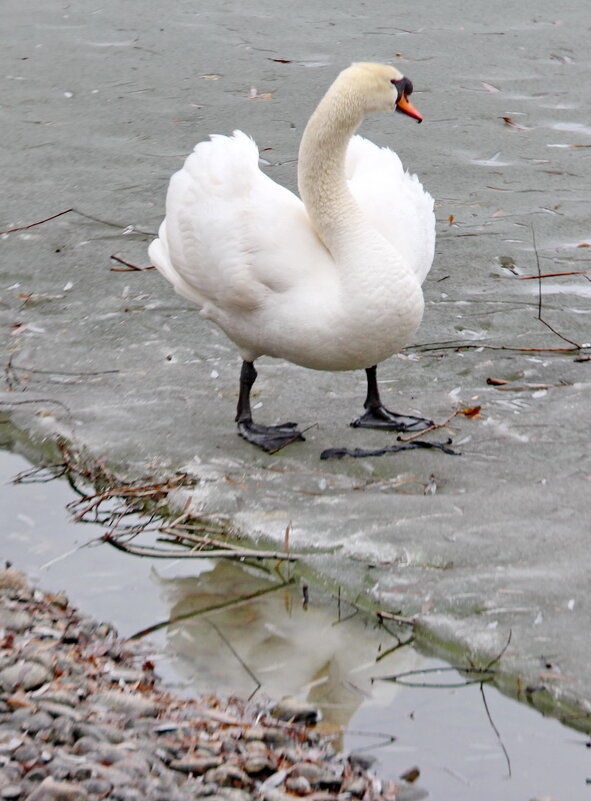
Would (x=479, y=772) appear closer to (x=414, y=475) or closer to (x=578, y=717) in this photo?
(x=578, y=717)

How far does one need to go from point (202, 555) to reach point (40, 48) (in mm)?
7724

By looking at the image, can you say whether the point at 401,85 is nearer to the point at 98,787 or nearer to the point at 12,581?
the point at 12,581

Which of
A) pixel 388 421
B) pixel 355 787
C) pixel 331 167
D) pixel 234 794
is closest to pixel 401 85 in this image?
pixel 331 167

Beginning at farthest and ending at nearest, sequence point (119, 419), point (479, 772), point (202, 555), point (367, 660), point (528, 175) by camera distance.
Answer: point (528, 175) < point (119, 419) < point (202, 555) < point (367, 660) < point (479, 772)

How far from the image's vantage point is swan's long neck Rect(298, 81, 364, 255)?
4.74 metres

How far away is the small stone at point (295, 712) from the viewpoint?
3.41m

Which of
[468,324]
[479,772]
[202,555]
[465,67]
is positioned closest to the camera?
[479,772]

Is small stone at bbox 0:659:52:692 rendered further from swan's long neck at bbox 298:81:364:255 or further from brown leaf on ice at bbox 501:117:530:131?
brown leaf on ice at bbox 501:117:530:131

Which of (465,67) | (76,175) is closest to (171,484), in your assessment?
(76,175)

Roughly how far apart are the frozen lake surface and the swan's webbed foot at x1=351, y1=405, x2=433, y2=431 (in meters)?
0.08

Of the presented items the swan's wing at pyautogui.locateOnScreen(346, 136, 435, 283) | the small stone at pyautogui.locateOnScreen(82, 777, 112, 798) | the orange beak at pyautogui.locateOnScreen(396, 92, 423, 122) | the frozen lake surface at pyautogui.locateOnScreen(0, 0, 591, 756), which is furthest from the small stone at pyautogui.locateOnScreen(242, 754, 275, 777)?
the orange beak at pyautogui.locateOnScreen(396, 92, 423, 122)

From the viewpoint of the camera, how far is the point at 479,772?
3191 mm

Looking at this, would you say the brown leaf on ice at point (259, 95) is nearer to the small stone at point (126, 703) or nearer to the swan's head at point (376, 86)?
the swan's head at point (376, 86)

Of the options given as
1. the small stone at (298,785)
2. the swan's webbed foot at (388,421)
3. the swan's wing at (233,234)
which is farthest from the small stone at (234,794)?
the swan's webbed foot at (388,421)
